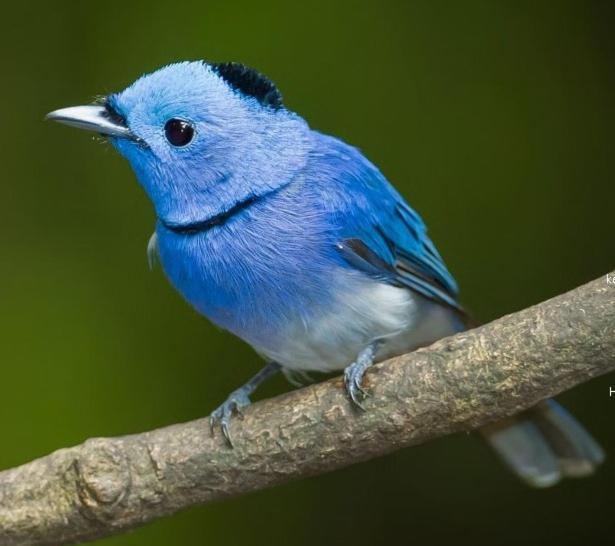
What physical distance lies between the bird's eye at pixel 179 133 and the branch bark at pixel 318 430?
0.49 m

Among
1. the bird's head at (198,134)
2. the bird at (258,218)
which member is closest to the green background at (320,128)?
the bird at (258,218)

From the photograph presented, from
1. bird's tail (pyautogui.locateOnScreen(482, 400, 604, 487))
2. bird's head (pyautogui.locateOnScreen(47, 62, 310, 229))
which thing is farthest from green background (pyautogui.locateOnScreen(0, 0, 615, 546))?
bird's head (pyautogui.locateOnScreen(47, 62, 310, 229))

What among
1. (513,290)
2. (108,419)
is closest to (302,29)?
(513,290)

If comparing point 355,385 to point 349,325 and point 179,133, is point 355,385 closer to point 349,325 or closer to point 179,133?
point 349,325

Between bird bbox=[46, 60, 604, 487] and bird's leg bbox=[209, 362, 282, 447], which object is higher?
bird bbox=[46, 60, 604, 487]

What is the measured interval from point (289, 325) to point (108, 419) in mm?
900

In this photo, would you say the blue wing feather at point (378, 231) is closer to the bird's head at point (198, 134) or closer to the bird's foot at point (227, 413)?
the bird's head at point (198, 134)

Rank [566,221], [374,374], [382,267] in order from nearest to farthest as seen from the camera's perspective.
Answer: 1. [374,374]
2. [382,267]
3. [566,221]

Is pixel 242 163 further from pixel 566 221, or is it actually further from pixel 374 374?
pixel 566 221

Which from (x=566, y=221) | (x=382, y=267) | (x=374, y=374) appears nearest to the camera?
(x=374, y=374)

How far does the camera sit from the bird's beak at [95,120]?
2.11m

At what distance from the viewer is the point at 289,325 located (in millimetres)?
2230

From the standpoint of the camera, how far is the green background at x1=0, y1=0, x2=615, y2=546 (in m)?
2.95

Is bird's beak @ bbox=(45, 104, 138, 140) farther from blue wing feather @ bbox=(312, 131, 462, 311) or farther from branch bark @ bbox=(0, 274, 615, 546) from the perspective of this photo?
branch bark @ bbox=(0, 274, 615, 546)
